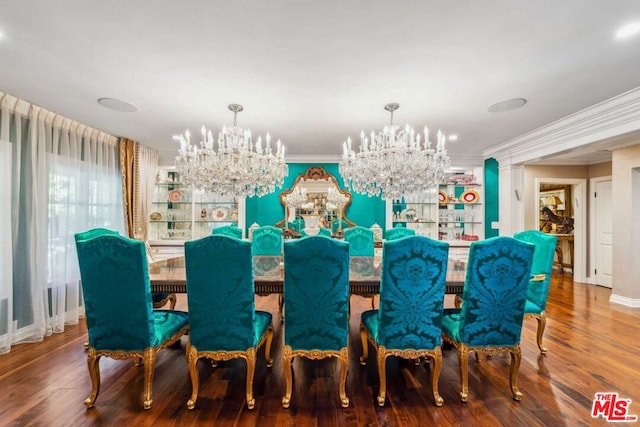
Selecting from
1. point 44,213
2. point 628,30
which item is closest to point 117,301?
point 44,213

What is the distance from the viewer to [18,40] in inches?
71.4

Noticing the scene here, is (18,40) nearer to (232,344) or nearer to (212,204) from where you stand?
(232,344)

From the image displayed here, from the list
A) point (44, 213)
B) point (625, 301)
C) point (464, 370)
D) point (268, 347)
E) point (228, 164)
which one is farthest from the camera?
point (625, 301)

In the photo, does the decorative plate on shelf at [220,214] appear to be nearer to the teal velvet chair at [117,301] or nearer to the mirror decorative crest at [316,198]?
the mirror decorative crest at [316,198]

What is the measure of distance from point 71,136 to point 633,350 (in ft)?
19.9

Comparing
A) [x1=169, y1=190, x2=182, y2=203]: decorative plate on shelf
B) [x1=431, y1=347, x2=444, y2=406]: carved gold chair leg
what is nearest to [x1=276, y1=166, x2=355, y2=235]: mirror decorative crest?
[x1=169, y1=190, x2=182, y2=203]: decorative plate on shelf

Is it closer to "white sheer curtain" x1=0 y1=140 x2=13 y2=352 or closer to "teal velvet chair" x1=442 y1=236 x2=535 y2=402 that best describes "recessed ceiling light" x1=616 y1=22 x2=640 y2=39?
"teal velvet chair" x1=442 y1=236 x2=535 y2=402

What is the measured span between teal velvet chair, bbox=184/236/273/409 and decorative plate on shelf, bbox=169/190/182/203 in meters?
4.01

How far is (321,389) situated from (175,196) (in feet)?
14.7

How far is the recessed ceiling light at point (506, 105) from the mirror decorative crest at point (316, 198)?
2627 mm

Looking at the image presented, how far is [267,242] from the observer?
12.3 ft

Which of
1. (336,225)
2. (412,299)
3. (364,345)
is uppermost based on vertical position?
(336,225)

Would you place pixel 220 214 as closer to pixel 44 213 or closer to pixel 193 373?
pixel 44 213

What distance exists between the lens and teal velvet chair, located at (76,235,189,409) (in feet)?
5.57
